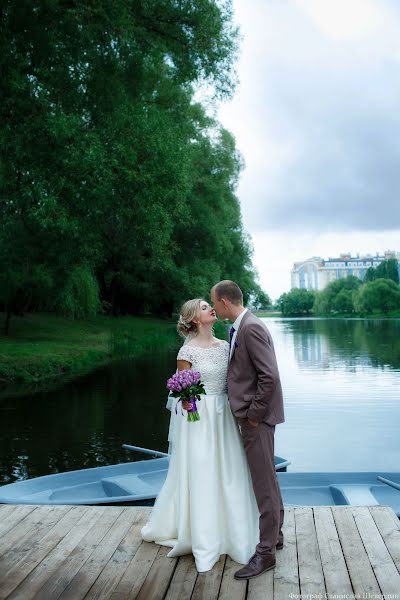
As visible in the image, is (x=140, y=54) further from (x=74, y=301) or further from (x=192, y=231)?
(x=192, y=231)

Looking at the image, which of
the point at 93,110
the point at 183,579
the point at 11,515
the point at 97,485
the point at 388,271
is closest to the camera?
the point at 183,579

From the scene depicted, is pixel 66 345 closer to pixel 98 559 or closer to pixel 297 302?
pixel 98 559

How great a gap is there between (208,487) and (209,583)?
0.59 m

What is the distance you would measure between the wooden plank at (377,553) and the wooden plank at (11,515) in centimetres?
242

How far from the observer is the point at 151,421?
13391 millimetres

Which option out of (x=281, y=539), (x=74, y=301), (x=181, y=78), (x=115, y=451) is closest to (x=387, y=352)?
(x=74, y=301)

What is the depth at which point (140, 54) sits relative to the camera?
14383 mm

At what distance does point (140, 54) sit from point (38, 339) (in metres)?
13.2

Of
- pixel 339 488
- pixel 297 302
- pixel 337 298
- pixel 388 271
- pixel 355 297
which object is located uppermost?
pixel 388 271

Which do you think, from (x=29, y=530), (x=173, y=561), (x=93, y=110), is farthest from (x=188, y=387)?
(x=93, y=110)

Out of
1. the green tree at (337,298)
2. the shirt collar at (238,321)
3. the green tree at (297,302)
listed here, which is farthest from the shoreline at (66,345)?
the green tree at (297,302)

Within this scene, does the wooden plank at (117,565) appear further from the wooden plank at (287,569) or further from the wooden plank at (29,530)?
the wooden plank at (287,569)

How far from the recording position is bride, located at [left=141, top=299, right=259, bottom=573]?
4.29 m

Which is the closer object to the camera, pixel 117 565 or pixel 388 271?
pixel 117 565
